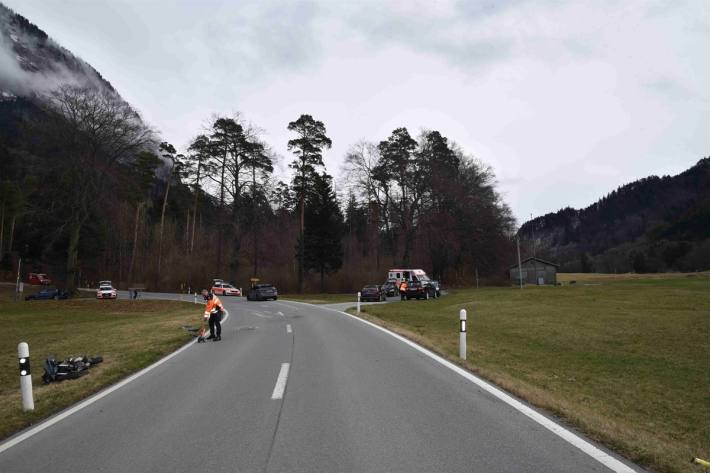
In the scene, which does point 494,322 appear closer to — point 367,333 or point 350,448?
point 367,333

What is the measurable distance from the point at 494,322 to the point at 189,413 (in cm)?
1742

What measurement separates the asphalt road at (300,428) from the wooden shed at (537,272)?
67.6 metres

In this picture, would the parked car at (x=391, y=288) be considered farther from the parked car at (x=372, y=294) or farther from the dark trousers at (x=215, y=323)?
the dark trousers at (x=215, y=323)

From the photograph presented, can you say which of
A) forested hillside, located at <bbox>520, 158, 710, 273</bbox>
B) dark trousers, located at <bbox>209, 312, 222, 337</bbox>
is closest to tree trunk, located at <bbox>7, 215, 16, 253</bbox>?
dark trousers, located at <bbox>209, 312, 222, 337</bbox>

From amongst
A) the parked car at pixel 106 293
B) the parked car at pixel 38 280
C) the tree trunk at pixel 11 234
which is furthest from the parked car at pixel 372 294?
the tree trunk at pixel 11 234

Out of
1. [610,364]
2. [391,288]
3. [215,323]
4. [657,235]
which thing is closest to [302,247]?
[391,288]

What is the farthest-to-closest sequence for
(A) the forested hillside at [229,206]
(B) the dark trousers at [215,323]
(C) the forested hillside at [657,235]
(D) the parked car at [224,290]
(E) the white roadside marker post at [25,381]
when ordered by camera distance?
(C) the forested hillside at [657,235] < (D) the parked car at [224,290] < (A) the forested hillside at [229,206] < (B) the dark trousers at [215,323] < (E) the white roadside marker post at [25,381]

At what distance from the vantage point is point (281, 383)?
8031 millimetres

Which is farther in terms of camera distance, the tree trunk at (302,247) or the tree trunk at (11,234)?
the tree trunk at (11,234)

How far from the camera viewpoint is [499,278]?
6456cm

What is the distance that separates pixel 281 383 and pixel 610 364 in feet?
28.5

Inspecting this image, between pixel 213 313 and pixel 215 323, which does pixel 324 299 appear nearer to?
pixel 215 323

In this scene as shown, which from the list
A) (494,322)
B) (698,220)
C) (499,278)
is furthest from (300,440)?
(698,220)

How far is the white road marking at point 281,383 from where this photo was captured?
7171 millimetres
